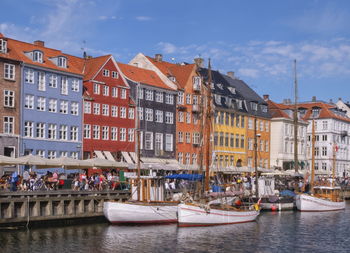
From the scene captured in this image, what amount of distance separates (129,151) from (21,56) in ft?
57.0

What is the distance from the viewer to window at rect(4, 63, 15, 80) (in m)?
56.4

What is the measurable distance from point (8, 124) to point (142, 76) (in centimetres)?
2188

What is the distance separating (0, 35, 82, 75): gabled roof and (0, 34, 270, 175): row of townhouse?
0.40 feet

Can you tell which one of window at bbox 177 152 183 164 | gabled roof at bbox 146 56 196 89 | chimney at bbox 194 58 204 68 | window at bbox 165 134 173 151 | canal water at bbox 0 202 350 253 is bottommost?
canal water at bbox 0 202 350 253

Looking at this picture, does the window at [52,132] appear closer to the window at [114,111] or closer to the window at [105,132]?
the window at [105,132]

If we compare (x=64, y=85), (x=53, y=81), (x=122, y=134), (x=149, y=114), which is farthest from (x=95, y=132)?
(x=149, y=114)

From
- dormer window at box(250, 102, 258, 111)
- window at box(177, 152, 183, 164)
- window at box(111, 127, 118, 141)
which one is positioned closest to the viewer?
window at box(111, 127, 118, 141)

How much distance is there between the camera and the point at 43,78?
60.2m

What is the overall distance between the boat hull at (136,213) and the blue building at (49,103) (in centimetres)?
1817

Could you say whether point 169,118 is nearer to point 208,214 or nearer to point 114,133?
point 114,133

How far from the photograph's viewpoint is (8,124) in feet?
184

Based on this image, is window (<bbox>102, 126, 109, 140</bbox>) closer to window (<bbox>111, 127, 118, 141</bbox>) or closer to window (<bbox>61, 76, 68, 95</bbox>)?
window (<bbox>111, 127, 118, 141</bbox>)

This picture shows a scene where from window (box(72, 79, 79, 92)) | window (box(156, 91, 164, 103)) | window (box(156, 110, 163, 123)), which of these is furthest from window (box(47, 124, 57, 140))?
A: window (box(156, 91, 164, 103))

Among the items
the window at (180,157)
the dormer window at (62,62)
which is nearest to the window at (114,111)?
the dormer window at (62,62)
